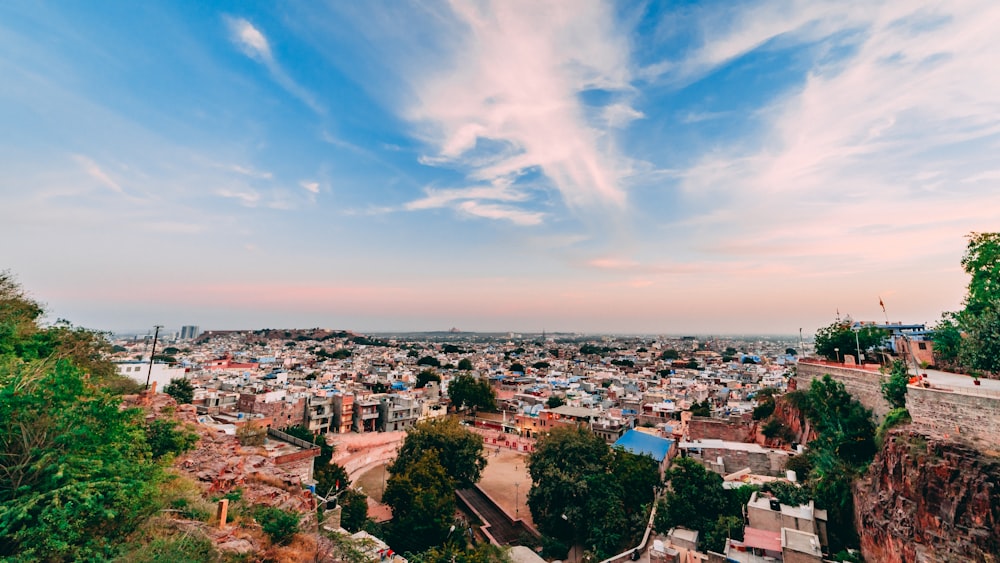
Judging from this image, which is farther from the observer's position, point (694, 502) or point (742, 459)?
point (742, 459)

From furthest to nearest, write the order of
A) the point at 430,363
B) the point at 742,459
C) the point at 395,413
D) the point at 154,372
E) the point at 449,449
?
1. the point at 430,363
2. the point at 395,413
3. the point at 154,372
4. the point at 449,449
5. the point at 742,459

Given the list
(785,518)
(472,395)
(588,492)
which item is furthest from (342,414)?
(785,518)

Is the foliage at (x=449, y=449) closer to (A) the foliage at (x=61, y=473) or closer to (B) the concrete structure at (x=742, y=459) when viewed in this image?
(B) the concrete structure at (x=742, y=459)

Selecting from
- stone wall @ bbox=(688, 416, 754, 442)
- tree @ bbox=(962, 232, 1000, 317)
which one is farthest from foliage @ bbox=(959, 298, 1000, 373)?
stone wall @ bbox=(688, 416, 754, 442)

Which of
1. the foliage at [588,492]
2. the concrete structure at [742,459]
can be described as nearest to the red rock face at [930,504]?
the concrete structure at [742,459]

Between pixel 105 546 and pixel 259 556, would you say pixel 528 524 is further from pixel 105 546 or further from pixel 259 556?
pixel 105 546

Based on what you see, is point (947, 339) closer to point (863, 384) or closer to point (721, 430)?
point (863, 384)
